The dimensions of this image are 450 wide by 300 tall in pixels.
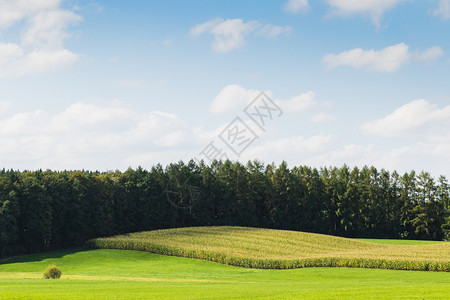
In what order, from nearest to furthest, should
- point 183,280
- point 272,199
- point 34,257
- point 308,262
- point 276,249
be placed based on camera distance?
point 183,280
point 308,262
point 276,249
point 34,257
point 272,199

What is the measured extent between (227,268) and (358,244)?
25983mm

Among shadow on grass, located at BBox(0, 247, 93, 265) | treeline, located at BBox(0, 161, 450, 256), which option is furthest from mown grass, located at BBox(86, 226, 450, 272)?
treeline, located at BBox(0, 161, 450, 256)

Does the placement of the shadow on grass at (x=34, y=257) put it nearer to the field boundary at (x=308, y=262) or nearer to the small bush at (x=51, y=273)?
the field boundary at (x=308, y=262)

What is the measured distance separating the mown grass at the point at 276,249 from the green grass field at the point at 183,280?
5.47 ft

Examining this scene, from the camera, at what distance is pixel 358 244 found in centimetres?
6150

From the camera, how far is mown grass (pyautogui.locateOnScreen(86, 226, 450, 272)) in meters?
40.6

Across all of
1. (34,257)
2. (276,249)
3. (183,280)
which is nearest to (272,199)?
(276,249)

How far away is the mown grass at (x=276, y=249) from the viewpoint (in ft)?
133

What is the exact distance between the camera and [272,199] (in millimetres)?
87312

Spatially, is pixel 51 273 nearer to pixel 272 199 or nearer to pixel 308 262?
pixel 308 262

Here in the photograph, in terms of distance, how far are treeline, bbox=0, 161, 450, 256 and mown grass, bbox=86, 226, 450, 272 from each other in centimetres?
1175

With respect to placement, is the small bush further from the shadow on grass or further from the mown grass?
the shadow on grass

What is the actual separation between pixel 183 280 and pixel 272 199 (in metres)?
55.1

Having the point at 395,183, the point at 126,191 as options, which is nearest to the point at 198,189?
the point at 126,191
